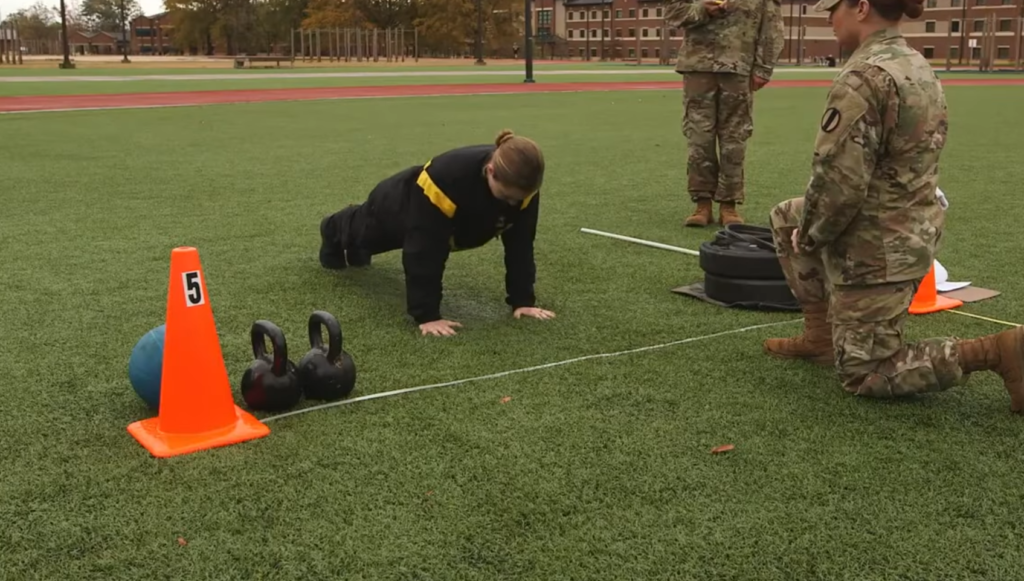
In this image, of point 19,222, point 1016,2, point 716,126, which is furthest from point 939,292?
point 1016,2

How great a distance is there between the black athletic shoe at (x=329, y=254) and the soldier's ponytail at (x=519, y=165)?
5.59 feet

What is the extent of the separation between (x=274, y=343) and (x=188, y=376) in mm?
295

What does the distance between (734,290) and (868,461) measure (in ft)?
5.92

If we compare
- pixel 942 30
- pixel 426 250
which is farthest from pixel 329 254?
pixel 942 30

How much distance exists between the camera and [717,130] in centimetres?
699

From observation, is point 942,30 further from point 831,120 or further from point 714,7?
point 831,120

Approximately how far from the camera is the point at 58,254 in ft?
18.8

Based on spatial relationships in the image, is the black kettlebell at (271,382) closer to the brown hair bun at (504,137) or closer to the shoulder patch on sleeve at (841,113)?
the brown hair bun at (504,137)

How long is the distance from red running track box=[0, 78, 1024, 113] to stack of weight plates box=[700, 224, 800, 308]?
16.5 meters

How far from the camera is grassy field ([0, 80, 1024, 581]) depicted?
246 centimetres

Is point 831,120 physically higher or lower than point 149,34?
lower

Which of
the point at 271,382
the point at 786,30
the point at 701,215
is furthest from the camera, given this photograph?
the point at 786,30

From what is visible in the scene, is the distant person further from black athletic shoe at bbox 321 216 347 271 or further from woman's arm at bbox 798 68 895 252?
woman's arm at bbox 798 68 895 252

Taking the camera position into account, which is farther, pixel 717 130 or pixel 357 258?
pixel 717 130
